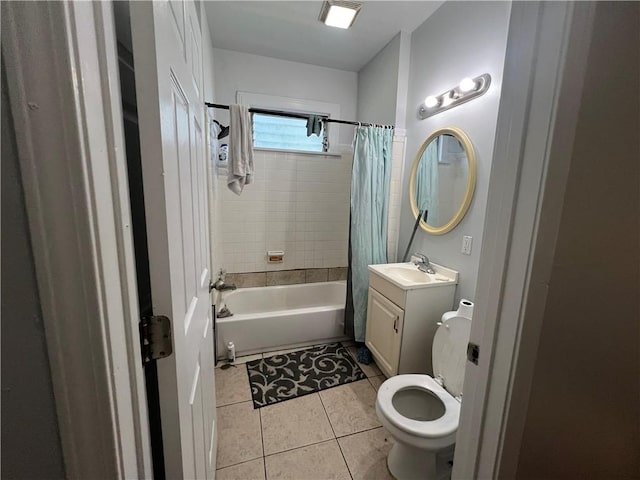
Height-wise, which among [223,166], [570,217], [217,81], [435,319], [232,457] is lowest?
[232,457]

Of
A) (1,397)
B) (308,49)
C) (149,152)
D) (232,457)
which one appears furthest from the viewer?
(308,49)

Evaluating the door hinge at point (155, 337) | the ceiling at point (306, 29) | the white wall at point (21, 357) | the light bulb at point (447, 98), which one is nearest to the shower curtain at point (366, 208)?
the light bulb at point (447, 98)

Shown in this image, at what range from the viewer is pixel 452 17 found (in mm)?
1794

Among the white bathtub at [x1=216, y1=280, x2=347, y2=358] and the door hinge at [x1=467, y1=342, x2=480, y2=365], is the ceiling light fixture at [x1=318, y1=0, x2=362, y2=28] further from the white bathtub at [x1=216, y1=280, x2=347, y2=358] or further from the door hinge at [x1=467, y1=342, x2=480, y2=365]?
the white bathtub at [x1=216, y1=280, x2=347, y2=358]

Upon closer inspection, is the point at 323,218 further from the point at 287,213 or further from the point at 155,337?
the point at 155,337

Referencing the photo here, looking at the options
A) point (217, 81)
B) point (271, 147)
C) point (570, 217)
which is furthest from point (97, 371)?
point (217, 81)

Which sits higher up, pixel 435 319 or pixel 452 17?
pixel 452 17

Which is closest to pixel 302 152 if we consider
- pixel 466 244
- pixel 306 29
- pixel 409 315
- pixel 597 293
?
pixel 306 29

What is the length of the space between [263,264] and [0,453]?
2.42 m

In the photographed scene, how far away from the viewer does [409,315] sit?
171 cm

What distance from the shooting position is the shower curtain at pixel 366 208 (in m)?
2.20

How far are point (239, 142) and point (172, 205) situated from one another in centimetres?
156

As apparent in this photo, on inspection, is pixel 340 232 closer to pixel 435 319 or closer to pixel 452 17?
pixel 435 319

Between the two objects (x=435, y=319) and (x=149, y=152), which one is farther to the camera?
(x=435, y=319)
